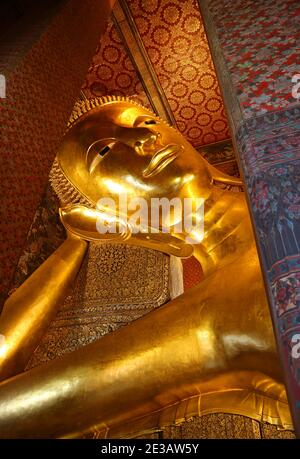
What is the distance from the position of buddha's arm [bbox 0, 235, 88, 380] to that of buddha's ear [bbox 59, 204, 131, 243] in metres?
0.39

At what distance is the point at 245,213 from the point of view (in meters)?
2.16

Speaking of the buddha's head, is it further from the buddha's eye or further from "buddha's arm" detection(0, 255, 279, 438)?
"buddha's arm" detection(0, 255, 279, 438)

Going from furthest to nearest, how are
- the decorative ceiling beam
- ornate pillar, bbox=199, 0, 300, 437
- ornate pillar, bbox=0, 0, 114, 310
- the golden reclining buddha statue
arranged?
1. the decorative ceiling beam
2. the golden reclining buddha statue
3. ornate pillar, bbox=0, 0, 114, 310
4. ornate pillar, bbox=199, 0, 300, 437

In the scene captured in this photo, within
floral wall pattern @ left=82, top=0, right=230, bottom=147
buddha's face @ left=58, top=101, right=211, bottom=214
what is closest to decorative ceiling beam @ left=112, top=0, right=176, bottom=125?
floral wall pattern @ left=82, top=0, right=230, bottom=147

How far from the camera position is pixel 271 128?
1.18 metres

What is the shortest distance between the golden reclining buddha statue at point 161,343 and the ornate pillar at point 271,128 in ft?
1.91

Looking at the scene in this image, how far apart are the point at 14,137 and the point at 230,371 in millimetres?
1129

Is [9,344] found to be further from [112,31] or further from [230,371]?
[112,31]

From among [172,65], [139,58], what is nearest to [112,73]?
[139,58]

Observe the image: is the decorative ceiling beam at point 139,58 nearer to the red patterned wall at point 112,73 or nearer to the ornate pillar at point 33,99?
the red patterned wall at point 112,73

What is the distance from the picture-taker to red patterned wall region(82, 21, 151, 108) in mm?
3064

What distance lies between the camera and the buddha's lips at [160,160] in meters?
2.14

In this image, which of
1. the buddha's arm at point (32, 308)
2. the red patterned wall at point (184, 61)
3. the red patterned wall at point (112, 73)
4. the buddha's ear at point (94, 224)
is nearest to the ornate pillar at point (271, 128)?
the buddha's ear at point (94, 224)

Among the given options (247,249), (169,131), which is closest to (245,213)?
(247,249)
